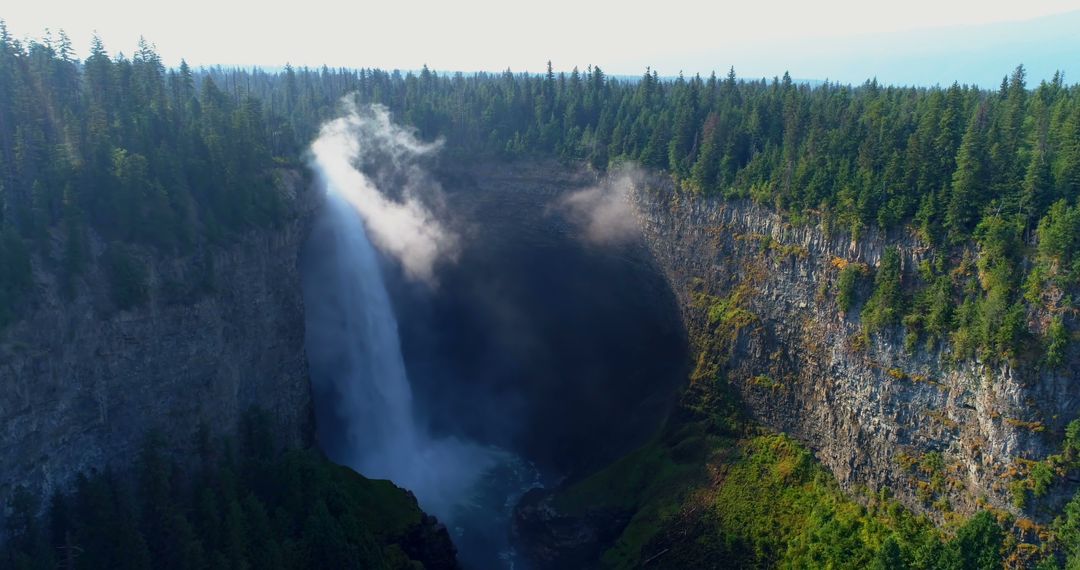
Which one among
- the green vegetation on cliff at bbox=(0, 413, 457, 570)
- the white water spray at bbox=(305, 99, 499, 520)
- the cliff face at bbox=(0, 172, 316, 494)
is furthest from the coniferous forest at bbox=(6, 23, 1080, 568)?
the white water spray at bbox=(305, 99, 499, 520)

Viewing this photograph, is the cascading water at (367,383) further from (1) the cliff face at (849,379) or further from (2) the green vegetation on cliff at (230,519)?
(1) the cliff face at (849,379)

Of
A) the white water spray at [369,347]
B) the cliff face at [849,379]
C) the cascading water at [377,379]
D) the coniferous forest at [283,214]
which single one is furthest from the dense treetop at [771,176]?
the cascading water at [377,379]

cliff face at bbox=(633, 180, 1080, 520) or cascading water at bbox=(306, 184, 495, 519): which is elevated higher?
cascading water at bbox=(306, 184, 495, 519)

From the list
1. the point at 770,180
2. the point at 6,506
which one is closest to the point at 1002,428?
the point at 770,180

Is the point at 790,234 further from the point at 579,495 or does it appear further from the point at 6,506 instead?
the point at 6,506

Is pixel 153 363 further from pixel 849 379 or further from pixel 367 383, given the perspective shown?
pixel 849 379

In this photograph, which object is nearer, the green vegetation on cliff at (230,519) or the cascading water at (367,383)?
the green vegetation on cliff at (230,519)

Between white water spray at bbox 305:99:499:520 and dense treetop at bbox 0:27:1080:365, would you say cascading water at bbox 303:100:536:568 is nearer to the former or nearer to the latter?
white water spray at bbox 305:99:499:520
